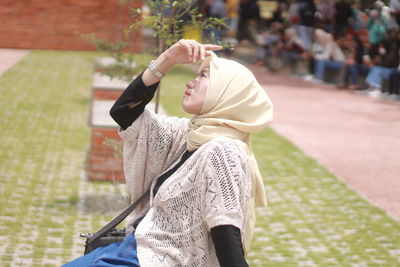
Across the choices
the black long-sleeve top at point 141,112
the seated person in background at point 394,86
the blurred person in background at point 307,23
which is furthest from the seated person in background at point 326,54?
the black long-sleeve top at point 141,112

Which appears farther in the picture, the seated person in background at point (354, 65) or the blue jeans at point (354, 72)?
the blue jeans at point (354, 72)

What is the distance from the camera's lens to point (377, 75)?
1625 cm

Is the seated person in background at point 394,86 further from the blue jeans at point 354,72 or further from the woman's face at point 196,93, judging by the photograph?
the woman's face at point 196,93

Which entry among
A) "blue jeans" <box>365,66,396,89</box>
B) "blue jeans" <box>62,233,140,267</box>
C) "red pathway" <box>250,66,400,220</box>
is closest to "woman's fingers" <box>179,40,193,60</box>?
Result: "blue jeans" <box>62,233,140,267</box>

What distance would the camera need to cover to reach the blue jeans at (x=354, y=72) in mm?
17078

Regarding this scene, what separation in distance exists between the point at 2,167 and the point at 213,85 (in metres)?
5.34

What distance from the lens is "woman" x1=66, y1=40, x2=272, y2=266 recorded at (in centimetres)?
271

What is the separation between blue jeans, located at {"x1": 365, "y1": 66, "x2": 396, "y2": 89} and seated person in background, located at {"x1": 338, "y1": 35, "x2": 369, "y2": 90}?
516 mm

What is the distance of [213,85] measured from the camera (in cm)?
288

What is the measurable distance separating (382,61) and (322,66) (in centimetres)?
341

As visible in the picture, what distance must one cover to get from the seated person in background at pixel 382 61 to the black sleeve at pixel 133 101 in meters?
12.9

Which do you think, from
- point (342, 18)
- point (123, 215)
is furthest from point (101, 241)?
point (342, 18)

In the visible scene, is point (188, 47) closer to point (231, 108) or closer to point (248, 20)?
point (231, 108)

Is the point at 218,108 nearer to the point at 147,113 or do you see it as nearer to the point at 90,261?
the point at 147,113
